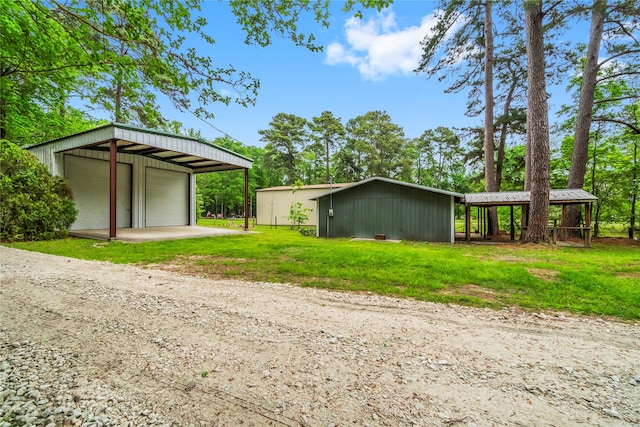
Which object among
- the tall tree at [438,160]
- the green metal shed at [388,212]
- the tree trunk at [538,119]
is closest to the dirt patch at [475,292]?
the tree trunk at [538,119]

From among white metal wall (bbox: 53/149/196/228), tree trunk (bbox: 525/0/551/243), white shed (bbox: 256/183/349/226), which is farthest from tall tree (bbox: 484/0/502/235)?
white metal wall (bbox: 53/149/196/228)

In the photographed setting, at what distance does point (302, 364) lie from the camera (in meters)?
2.05

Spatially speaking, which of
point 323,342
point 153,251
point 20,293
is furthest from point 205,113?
point 153,251

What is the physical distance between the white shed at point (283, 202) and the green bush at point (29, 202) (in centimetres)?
1221

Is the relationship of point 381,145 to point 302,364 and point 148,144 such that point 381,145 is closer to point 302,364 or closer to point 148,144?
point 148,144

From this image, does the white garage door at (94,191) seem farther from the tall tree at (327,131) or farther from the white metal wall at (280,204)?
the tall tree at (327,131)

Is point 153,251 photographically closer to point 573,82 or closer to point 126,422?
point 126,422

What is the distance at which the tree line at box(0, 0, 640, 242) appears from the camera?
2533 mm

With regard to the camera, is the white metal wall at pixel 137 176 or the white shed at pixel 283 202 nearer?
the white metal wall at pixel 137 176

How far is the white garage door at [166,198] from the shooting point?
13.7m

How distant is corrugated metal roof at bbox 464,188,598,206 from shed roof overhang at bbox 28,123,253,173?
409 inches

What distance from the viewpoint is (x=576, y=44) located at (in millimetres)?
12516

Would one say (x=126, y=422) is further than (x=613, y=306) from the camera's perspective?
No

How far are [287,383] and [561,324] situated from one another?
2961mm
